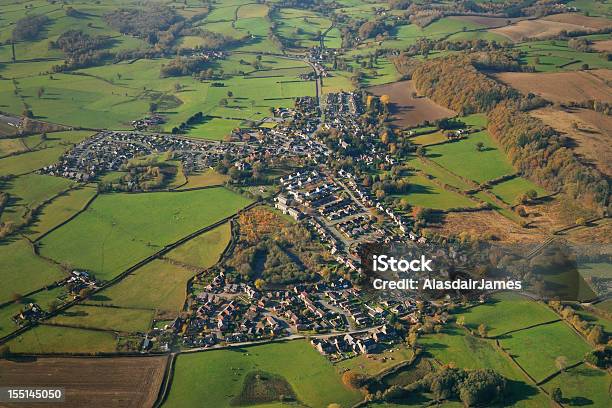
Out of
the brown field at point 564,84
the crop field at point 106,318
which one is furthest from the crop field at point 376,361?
the brown field at point 564,84

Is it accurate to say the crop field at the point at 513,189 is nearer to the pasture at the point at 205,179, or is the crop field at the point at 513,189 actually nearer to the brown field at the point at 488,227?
the brown field at the point at 488,227

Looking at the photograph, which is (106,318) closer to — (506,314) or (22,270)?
(22,270)

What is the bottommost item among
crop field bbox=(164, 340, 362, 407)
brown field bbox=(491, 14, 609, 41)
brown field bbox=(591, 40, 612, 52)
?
crop field bbox=(164, 340, 362, 407)

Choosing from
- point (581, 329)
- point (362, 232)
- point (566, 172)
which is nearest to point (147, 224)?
point (362, 232)

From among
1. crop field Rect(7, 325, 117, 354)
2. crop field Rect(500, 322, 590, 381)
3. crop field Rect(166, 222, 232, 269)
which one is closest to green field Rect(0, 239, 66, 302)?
crop field Rect(7, 325, 117, 354)

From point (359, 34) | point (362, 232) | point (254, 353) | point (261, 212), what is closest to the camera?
point (254, 353)

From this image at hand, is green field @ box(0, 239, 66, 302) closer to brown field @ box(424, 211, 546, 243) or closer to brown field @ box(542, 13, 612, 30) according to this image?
brown field @ box(424, 211, 546, 243)

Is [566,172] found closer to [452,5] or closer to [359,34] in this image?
[359,34]
